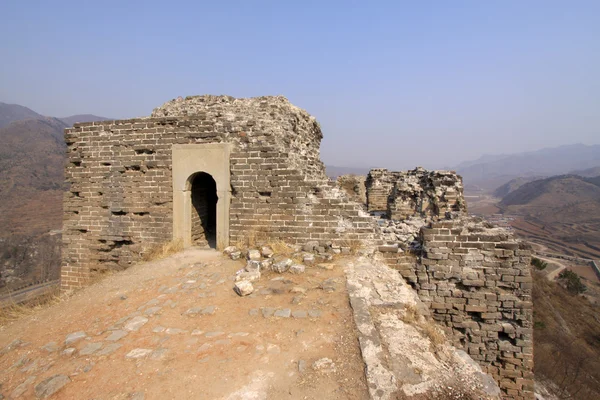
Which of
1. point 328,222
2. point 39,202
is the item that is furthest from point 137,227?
point 39,202

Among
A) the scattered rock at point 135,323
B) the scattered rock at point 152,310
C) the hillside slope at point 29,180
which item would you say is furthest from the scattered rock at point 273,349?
the hillside slope at point 29,180

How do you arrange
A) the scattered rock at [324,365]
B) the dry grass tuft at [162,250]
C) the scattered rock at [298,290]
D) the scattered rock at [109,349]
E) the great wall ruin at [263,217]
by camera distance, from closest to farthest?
the scattered rock at [324,365]
the scattered rock at [109,349]
the scattered rock at [298,290]
the great wall ruin at [263,217]
the dry grass tuft at [162,250]

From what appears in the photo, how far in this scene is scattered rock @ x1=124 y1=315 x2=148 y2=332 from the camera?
11.4 ft

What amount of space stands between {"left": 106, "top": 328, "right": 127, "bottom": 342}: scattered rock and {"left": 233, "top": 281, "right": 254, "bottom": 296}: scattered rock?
4.49 ft

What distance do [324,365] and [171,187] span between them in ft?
17.1

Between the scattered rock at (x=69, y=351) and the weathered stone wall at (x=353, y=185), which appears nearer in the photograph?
the scattered rock at (x=69, y=351)

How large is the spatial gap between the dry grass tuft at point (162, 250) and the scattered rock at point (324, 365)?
4.65m

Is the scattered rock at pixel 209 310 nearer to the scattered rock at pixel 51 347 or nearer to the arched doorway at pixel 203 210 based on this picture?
the scattered rock at pixel 51 347

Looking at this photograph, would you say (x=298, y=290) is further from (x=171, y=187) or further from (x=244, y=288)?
(x=171, y=187)

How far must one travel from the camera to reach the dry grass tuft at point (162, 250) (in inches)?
250

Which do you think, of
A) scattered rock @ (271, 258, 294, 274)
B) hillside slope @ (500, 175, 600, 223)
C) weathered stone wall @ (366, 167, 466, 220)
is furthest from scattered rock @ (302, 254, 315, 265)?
hillside slope @ (500, 175, 600, 223)

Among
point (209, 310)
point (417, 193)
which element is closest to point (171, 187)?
point (209, 310)

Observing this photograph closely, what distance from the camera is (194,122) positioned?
6363 mm

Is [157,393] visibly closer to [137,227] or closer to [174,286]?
[174,286]
